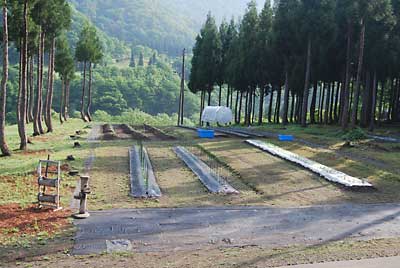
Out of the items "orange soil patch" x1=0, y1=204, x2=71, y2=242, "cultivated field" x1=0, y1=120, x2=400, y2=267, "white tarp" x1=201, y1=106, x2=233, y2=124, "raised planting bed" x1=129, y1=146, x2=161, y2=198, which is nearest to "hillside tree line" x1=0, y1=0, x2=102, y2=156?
"cultivated field" x1=0, y1=120, x2=400, y2=267

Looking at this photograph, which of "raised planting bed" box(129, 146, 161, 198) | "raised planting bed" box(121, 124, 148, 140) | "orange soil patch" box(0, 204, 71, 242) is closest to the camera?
"orange soil patch" box(0, 204, 71, 242)

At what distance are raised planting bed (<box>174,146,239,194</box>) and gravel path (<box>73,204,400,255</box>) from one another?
1.65 metres

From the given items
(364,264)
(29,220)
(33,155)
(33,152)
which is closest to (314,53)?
(33,152)

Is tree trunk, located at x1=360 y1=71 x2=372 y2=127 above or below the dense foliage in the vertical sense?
below

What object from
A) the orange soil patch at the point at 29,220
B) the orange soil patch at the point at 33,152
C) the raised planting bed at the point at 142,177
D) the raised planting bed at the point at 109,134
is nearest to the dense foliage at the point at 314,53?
the raised planting bed at the point at 109,134

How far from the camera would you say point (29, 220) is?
24.0ft

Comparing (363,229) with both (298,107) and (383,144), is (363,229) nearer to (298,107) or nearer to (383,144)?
(383,144)

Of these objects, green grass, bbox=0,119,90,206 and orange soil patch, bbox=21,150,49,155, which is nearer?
green grass, bbox=0,119,90,206

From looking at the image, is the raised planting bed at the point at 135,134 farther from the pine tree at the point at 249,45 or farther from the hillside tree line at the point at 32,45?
the pine tree at the point at 249,45

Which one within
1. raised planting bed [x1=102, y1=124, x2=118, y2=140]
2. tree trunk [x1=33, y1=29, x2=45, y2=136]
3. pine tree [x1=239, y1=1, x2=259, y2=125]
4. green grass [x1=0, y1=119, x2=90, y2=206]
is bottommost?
raised planting bed [x1=102, y1=124, x2=118, y2=140]

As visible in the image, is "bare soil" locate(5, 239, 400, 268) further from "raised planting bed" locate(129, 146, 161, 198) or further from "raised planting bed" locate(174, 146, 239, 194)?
"raised planting bed" locate(174, 146, 239, 194)

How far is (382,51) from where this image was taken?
26.0 meters

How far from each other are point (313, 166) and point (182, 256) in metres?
8.27

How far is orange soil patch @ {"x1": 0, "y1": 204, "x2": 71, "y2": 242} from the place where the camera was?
674cm
